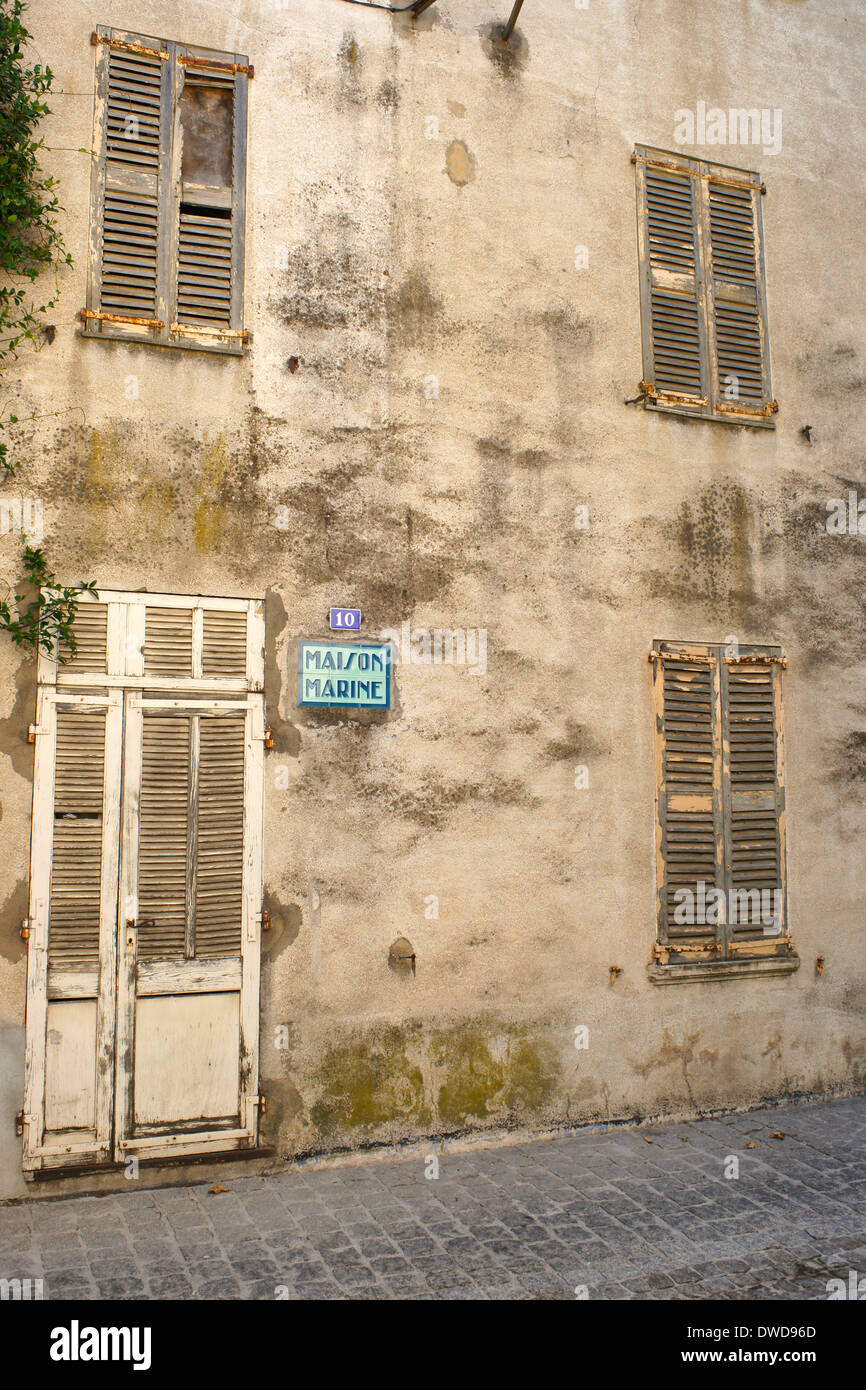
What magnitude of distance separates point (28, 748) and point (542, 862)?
10.1ft

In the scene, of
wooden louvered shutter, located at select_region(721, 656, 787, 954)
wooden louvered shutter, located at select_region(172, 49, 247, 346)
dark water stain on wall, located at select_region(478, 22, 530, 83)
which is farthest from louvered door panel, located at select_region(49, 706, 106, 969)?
dark water stain on wall, located at select_region(478, 22, 530, 83)

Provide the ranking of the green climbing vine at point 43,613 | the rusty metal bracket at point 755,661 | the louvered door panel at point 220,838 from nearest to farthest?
1. the green climbing vine at point 43,613
2. the louvered door panel at point 220,838
3. the rusty metal bracket at point 755,661

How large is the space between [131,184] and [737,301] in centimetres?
417

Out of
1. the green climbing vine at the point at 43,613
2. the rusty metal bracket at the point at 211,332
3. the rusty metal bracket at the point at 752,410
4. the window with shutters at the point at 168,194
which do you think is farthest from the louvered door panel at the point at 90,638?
the rusty metal bracket at the point at 752,410

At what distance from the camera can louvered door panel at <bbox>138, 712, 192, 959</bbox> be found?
5.56 m

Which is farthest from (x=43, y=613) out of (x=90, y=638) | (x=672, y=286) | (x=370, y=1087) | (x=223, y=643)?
(x=672, y=286)

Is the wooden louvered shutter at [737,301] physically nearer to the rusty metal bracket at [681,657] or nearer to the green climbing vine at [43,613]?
the rusty metal bracket at [681,657]

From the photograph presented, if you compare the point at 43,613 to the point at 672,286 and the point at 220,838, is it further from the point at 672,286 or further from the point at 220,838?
the point at 672,286

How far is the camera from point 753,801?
276 inches

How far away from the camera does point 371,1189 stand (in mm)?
5480

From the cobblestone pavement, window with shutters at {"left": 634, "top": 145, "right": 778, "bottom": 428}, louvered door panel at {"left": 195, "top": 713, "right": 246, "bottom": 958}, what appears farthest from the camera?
window with shutters at {"left": 634, "top": 145, "right": 778, "bottom": 428}

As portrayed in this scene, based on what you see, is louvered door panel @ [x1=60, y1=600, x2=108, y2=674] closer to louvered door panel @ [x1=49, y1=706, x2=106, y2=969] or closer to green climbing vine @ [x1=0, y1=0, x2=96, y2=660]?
green climbing vine @ [x1=0, y1=0, x2=96, y2=660]

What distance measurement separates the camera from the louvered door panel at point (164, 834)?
556 centimetres

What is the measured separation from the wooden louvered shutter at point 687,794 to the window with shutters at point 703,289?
6.04 feet
